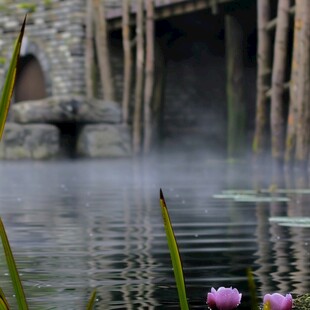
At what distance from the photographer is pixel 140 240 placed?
22.7 feet

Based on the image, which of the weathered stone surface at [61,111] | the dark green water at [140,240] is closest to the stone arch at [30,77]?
the weathered stone surface at [61,111]

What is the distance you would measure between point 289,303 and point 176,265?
0.26 meters

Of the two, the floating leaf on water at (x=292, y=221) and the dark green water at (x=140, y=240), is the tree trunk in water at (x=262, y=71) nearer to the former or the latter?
the dark green water at (x=140, y=240)

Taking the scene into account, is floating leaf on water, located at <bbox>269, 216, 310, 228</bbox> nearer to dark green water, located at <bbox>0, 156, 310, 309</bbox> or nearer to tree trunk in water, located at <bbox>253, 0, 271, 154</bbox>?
dark green water, located at <bbox>0, 156, 310, 309</bbox>

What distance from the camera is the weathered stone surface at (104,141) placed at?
22344mm

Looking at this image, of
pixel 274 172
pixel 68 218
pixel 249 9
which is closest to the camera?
pixel 68 218

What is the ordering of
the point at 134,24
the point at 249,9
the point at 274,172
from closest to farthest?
1. the point at 274,172
2. the point at 249,9
3. the point at 134,24

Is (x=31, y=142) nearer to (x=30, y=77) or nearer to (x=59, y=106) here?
(x=59, y=106)

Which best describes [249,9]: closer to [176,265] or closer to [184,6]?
[184,6]

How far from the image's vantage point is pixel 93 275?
16.8 feet

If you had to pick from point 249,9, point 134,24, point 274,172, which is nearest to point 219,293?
point 274,172

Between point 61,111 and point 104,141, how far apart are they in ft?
3.02

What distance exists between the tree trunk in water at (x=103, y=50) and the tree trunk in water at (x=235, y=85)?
12.3 ft

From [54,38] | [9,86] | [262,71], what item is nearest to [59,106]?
[54,38]
